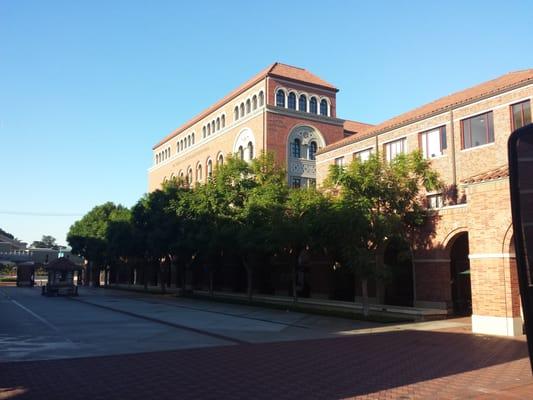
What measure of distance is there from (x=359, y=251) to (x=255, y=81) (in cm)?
2557

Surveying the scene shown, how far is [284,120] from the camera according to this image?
4234 centimetres

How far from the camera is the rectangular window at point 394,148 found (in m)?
30.5

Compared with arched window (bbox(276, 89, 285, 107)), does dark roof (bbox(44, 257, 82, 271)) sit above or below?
below

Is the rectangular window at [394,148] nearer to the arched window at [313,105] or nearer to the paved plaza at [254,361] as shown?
the paved plaza at [254,361]

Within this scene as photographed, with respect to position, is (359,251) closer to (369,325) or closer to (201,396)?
(369,325)

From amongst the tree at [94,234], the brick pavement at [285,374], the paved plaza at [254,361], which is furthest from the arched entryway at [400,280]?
the tree at [94,234]

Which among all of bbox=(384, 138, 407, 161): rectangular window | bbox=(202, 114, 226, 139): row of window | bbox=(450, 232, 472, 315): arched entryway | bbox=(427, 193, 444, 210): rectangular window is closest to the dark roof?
bbox=(202, 114, 226, 139): row of window

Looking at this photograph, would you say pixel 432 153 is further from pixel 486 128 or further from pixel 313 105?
pixel 313 105

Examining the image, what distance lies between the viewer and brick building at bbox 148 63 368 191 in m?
42.0

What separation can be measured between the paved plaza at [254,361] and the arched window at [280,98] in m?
26.2

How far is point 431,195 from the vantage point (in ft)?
92.3

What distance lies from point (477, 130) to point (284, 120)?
19136mm

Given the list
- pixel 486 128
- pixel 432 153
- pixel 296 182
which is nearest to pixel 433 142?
pixel 432 153

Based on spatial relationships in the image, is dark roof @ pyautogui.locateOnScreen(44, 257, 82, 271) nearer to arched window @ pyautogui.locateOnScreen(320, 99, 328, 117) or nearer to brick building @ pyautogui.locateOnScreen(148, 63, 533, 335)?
brick building @ pyautogui.locateOnScreen(148, 63, 533, 335)
